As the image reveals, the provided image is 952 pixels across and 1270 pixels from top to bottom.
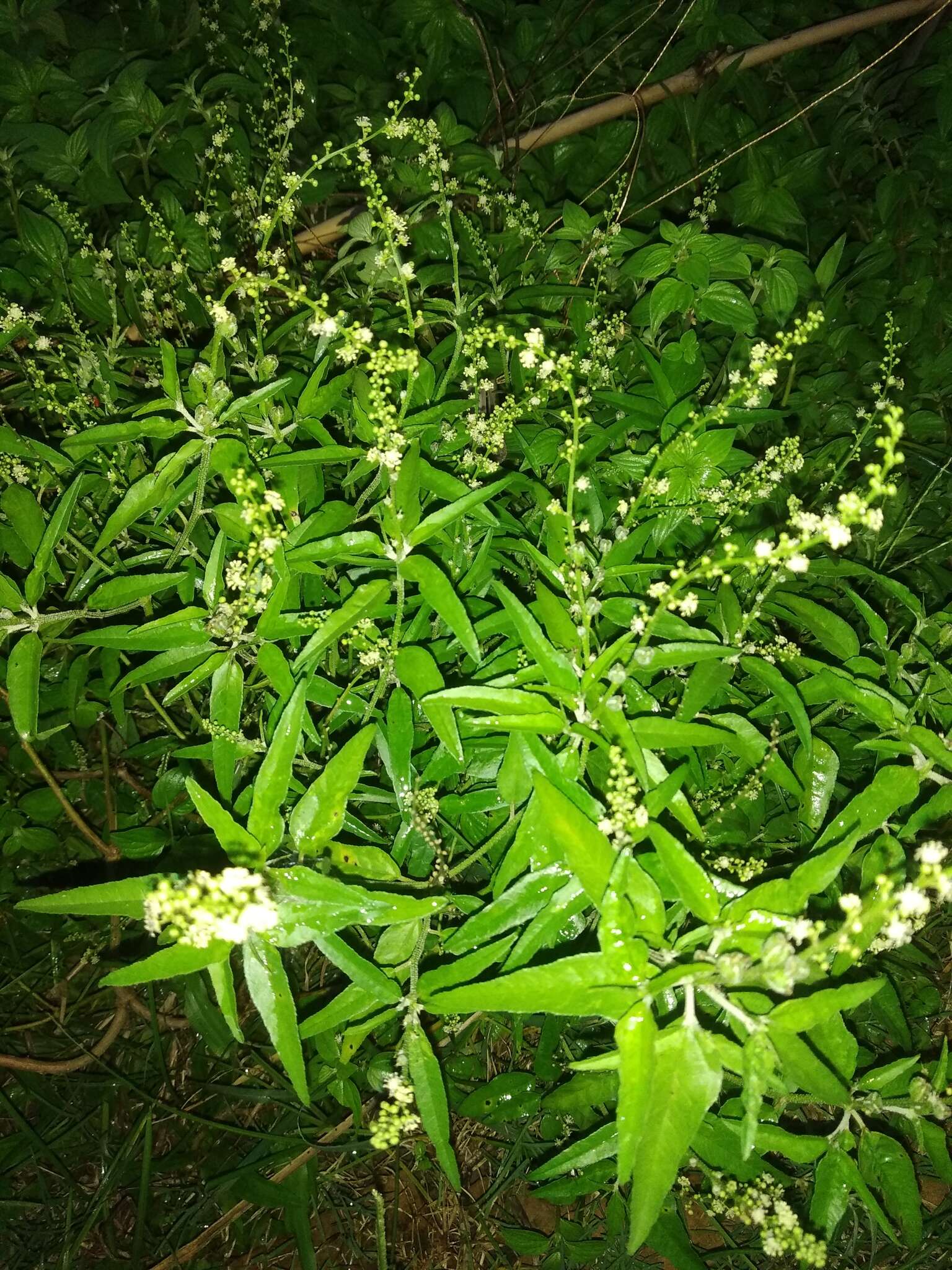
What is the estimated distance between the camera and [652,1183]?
1.42m

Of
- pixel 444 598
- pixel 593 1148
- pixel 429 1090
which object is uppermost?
pixel 444 598

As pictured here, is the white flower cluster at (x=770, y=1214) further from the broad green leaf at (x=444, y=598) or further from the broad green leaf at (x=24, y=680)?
the broad green leaf at (x=24, y=680)

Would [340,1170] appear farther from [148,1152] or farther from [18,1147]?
[18,1147]

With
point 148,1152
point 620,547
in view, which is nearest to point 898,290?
point 620,547

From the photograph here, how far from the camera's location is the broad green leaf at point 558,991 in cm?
148

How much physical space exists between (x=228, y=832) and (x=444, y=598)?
68 cm

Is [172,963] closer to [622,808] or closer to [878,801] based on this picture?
[622,808]

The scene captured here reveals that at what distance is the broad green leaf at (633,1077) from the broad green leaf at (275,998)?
0.62m

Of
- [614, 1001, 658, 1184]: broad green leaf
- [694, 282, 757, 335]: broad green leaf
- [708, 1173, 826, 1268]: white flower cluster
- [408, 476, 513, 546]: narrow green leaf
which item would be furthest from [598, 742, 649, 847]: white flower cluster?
[694, 282, 757, 335]: broad green leaf

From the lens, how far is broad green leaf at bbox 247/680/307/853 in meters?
1.72

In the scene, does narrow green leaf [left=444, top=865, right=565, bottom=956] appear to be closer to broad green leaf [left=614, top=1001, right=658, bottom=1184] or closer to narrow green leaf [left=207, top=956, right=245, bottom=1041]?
broad green leaf [left=614, top=1001, right=658, bottom=1184]

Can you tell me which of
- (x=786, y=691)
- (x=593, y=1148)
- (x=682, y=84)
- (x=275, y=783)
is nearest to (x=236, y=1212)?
(x=593, y=1148)

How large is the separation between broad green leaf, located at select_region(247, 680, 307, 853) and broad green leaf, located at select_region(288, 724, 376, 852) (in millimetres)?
46

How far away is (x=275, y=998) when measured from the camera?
1.65 meters
